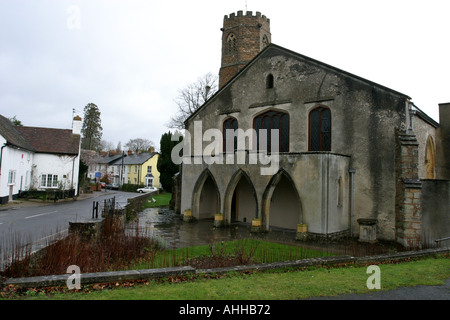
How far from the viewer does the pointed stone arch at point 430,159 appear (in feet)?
58.3

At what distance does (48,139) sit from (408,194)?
119 ft

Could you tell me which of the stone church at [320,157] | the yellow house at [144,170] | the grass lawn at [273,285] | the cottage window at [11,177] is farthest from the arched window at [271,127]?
the yellow house at [144,170]

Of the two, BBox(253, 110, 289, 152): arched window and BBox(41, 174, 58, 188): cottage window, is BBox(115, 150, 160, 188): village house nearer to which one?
BBox(41, 174, 58, 188): cottage window

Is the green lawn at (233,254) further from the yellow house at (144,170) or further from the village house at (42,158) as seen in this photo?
the yellow house at (144,170)

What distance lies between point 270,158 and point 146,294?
37.9ft

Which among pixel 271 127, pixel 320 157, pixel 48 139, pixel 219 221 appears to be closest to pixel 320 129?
pixel 271 127

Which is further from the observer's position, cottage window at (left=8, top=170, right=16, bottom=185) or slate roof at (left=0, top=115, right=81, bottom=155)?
slate roof at (left=0, top=115, right=81, bottom=155)

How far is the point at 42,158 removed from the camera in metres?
34.0

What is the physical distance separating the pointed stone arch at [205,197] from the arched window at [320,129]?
6.34 m

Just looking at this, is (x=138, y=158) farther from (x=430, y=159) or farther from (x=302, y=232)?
(x=430, y=159)

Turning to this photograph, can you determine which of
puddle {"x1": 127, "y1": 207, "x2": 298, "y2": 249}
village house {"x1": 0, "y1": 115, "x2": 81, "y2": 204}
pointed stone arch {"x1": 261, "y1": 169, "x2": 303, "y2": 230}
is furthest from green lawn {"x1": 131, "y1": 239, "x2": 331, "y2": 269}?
village house {"x1": 0, "y1": 115, "x2": 81, "y2": 204}

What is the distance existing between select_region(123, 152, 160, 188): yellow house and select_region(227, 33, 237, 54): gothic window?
3757cm

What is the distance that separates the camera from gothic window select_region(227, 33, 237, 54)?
27.1m
